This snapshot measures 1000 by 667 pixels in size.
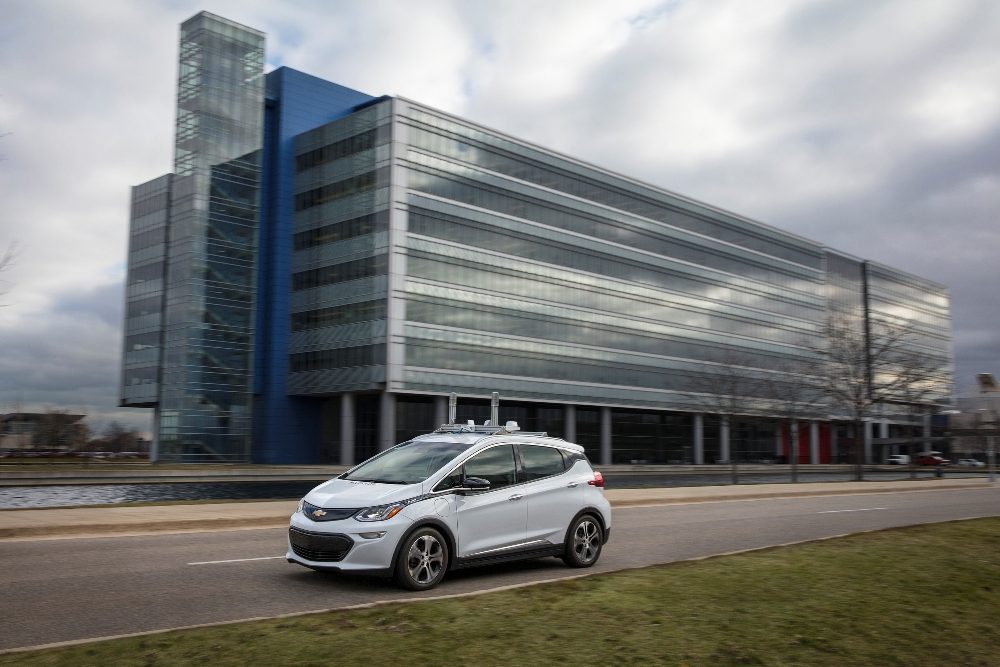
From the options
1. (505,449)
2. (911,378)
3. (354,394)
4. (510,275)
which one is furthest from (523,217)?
(505,449)

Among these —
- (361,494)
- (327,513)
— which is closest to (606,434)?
(361,494)

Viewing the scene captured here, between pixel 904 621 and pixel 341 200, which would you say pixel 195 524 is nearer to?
pixel 904 621

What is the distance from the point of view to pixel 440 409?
6303cm

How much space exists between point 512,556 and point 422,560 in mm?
1412

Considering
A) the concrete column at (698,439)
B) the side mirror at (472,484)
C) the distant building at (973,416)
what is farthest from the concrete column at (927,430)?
the side mirror at (472,484)

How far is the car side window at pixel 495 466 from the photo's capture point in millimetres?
9666

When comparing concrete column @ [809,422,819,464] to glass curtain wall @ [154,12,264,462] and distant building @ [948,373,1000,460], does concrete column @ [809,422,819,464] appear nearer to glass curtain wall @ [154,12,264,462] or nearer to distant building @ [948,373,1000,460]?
distant building @ [948,373,1000,460]

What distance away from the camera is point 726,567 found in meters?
9.74

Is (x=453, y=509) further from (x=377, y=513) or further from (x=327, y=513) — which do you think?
(x=327, y=513)

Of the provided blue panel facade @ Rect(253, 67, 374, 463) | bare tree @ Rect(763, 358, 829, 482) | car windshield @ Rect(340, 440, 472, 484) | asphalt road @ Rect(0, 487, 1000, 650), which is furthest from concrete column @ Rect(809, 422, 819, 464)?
car windshield @ Rect(340, 440, 472, 484)

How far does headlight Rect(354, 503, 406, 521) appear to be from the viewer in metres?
8.64

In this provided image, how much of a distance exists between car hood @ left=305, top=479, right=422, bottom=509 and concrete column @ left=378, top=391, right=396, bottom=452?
50.4 meters

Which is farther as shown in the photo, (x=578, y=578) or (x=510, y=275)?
(x=510, y=275)

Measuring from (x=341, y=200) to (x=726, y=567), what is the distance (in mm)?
57606
